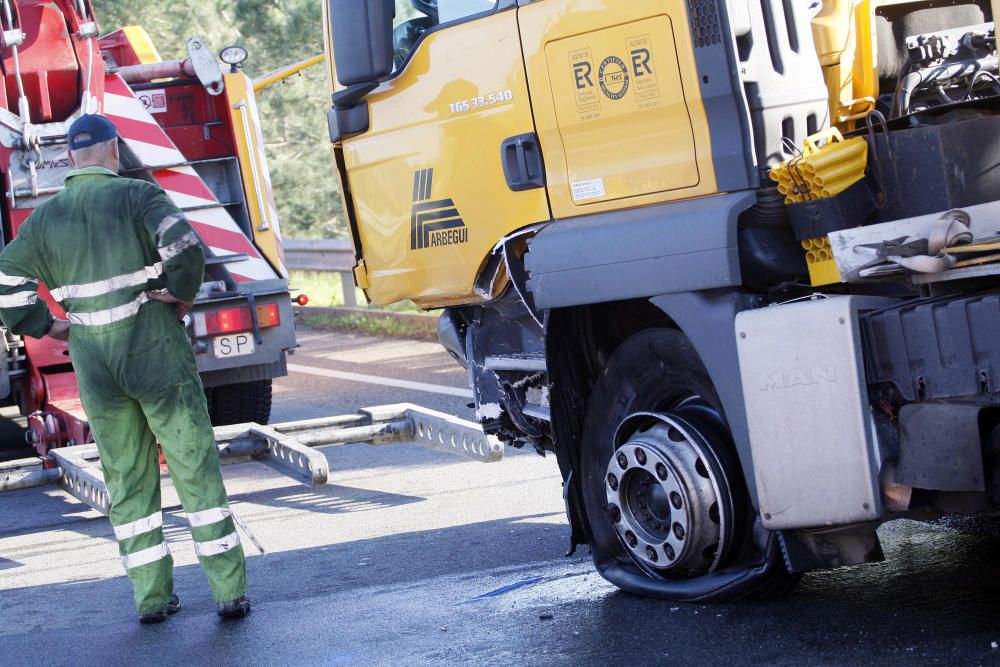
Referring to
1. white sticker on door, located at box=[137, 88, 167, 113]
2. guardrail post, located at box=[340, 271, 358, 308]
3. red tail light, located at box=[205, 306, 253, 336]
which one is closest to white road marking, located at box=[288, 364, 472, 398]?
red tail light, located at box=[205, 306, 253, 336]

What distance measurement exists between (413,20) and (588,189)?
3.49ft

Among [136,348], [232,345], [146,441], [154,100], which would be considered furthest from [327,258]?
[136,348]

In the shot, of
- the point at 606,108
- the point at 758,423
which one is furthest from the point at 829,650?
the point at 606,108

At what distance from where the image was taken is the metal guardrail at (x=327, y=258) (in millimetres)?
15694

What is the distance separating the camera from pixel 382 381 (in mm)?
11109

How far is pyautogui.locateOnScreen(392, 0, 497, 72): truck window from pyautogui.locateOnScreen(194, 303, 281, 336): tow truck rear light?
3.29m

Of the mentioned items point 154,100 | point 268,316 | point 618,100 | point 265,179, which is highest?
point 154,100

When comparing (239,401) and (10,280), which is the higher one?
(10,280)

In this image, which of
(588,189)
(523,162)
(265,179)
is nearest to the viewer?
(588,189)

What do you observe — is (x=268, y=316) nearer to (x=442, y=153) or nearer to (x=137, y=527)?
(x=137, y=527)

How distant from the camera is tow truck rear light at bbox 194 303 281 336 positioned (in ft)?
26.9

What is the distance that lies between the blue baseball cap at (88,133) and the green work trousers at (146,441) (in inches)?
25.9

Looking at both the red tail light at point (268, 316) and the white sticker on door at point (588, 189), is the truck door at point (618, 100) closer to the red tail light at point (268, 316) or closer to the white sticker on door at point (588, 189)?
the white sticker on door at point (588, 189)

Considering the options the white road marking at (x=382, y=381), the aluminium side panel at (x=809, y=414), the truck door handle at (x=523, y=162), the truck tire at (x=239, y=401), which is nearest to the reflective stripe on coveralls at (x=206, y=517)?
the truck door handle at (x=523, y=162)
